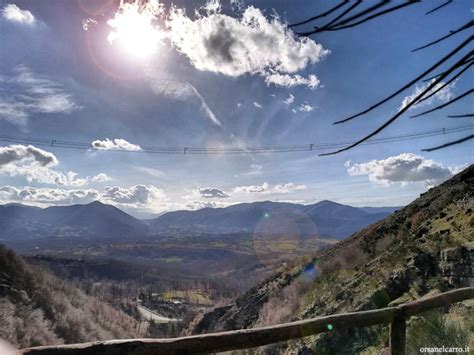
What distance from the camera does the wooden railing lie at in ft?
8.29

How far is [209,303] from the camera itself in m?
170

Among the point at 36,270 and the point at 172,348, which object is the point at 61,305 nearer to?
the point at 36,270

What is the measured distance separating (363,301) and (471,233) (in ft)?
13.9

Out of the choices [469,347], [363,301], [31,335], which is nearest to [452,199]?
[363,301]

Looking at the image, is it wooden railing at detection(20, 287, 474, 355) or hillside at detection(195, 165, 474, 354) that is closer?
wooden railing at detection(20, 287, 474, 355)

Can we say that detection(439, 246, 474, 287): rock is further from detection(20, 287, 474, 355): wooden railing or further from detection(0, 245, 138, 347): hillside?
detection(0, 245, 138, 347): hillside

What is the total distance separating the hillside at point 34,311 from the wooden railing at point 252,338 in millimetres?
32417

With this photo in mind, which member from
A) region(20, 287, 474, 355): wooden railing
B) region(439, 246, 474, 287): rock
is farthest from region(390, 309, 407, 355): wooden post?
region(439, 246, 474, 287): rock

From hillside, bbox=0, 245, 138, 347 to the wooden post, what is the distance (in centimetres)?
3247

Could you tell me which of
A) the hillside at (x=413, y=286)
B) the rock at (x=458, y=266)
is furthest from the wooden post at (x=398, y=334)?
the rock at (x=458, y=266)

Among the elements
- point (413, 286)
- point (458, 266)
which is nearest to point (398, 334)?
point (458, 266)

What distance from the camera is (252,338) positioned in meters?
3.20

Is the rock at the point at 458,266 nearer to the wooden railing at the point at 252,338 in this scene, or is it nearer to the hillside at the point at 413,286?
the hillside at the point at 413,286

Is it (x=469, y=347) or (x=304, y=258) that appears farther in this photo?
(x=304, y=258)
